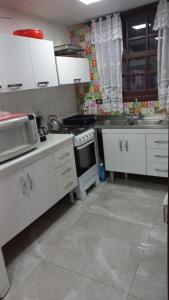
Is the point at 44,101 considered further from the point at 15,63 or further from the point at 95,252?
the point at 95,252

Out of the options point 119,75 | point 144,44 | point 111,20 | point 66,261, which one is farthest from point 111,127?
point 66,261

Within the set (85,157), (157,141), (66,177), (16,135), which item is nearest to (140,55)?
(157,141)

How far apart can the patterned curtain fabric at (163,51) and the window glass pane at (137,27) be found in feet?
0.81

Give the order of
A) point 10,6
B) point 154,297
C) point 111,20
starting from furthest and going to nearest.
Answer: point 111,20 → point 10,6 → point 154,297

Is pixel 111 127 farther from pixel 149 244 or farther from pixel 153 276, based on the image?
pixel 153 276

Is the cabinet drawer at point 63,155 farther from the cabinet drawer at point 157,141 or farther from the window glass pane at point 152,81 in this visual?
the window glass pane at point 152,81

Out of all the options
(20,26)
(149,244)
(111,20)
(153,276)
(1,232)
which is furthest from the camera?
(111,20)

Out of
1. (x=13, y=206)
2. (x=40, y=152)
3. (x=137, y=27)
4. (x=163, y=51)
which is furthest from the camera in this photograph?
(x=137, y=27)

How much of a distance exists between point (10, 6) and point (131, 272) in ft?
8.97

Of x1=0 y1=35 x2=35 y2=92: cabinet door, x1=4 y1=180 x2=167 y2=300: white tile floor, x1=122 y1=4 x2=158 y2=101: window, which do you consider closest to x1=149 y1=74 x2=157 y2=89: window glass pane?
x1=122 y1=4 x2=158 y2=101: window

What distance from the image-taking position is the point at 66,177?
244cm

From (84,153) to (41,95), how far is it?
37.1 inches

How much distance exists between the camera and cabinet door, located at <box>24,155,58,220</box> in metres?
1.99

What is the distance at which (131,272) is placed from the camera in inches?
64.7
